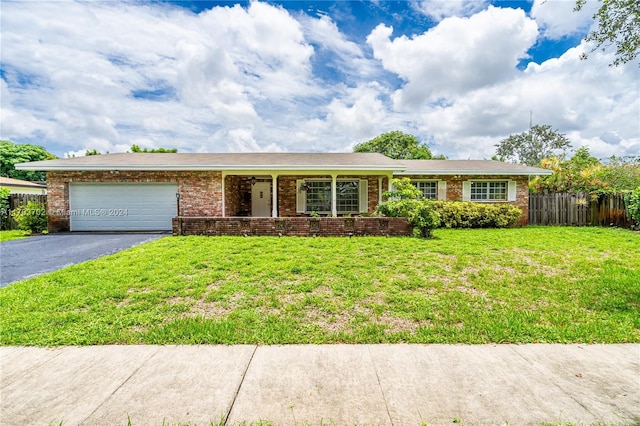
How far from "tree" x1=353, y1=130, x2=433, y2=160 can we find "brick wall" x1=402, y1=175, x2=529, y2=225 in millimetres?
17259

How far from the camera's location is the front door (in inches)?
629

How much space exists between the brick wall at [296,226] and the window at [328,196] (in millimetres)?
4114

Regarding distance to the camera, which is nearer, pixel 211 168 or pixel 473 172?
pixel 211 168

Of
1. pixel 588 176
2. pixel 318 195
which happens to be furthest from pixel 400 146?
pixel 318 195

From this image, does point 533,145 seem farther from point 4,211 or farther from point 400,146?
point 4,211

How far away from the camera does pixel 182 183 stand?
12.8 metres

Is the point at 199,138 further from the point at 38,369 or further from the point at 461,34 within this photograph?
the point at 38,369

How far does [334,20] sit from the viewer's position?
11.0m

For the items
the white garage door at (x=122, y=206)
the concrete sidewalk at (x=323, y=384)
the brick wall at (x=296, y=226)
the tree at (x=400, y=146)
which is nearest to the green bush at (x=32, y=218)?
the white garage door at (x=122, y=206)

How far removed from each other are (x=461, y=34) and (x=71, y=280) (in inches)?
514

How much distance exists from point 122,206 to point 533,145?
160ft

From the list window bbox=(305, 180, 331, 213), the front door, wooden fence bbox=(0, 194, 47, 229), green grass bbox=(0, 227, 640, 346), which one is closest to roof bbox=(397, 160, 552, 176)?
window bbox=(305, 180, 331, 213)

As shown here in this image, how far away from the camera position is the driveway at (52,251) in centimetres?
661

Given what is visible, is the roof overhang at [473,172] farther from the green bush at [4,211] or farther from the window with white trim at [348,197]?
the green bush at [4,211]
